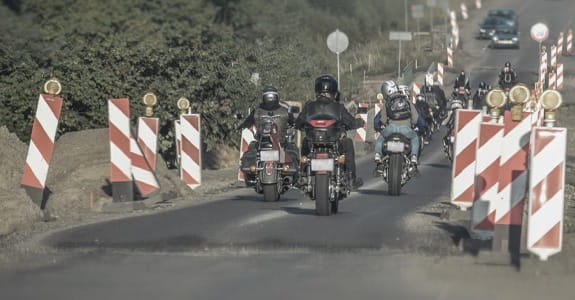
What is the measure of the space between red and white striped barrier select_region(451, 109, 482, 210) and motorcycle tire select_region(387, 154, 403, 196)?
4561mm

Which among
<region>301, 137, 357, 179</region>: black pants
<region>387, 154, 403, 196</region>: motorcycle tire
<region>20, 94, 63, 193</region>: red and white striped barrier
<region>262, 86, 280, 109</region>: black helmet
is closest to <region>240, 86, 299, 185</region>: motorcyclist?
<region>262, 86, 280, 109</region>: black helmet

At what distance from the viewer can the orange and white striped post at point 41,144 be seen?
17672mm

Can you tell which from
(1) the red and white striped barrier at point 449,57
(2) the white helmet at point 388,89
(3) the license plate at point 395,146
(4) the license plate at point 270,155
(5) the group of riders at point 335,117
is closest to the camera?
(5) the group of riders at point 335,117

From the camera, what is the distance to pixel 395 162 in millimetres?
20641

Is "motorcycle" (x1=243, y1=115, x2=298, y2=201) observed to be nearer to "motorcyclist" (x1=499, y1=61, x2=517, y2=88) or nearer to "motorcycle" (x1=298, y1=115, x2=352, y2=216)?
"motorcycle" (x1=298, y1=115, x2=352, y2=216)

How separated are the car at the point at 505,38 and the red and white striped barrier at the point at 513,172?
60.2 metres

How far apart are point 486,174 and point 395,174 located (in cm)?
786

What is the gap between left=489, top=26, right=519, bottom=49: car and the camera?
71.8 m

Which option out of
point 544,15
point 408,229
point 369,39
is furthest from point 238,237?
point 544,15

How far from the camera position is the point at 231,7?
231 feet

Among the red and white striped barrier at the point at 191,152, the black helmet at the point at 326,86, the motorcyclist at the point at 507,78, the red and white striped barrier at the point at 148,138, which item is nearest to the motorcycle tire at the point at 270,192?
the black helmet at the point at 326,86

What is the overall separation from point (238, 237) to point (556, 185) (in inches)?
137

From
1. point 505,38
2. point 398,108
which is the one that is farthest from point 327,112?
point 505,38

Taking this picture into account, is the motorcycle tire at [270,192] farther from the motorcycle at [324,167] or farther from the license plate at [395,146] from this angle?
the license plate at [395,146]
